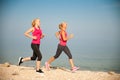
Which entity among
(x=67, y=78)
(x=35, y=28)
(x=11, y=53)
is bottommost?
(x=67, y=78)

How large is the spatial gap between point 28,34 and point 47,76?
0.46 m

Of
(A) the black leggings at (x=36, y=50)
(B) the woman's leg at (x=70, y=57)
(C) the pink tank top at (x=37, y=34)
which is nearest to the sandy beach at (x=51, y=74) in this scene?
(B) the woman's leg at (x=70, y=57)

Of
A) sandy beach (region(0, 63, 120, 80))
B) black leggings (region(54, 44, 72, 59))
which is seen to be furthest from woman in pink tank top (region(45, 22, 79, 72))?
sandy beach (region(0, 63, 120, 80))

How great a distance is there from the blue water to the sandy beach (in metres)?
0.06

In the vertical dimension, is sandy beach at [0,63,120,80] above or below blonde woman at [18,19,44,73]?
below

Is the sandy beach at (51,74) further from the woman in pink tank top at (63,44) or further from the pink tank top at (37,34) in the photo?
the pink tank top at (37,34)

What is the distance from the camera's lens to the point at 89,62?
355 cm

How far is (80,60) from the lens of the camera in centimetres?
356

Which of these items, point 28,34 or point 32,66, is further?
point 32,66

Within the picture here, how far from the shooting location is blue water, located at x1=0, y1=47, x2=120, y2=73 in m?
3.55

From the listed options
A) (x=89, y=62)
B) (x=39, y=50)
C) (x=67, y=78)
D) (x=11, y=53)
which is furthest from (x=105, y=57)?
(x=11, y=53)

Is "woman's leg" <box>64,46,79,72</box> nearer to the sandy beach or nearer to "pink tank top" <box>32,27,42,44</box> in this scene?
the sandy beach

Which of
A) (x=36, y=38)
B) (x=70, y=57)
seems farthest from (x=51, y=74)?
(x=36, y=38)

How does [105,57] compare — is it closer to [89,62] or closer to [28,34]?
[89,62]
